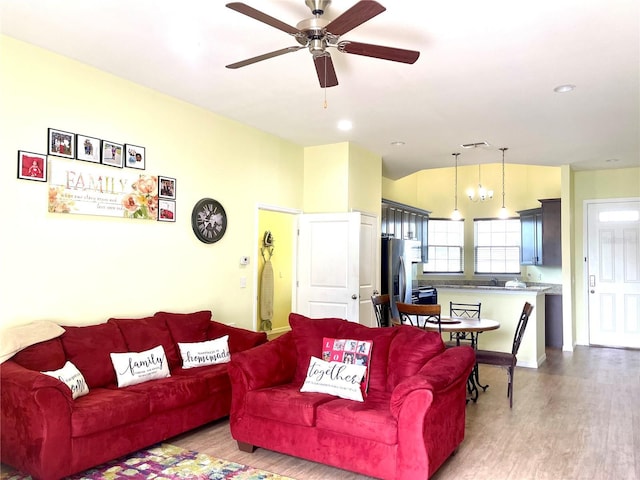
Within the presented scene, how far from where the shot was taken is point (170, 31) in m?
3.21

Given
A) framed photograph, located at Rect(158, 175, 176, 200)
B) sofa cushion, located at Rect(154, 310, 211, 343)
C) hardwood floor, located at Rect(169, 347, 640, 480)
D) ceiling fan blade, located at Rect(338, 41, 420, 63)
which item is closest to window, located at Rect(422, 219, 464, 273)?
hardwood floor, located at Rect(169, 347, 640, 480)

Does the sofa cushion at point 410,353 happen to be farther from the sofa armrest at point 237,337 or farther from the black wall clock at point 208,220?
the black wall clock at point 208,220

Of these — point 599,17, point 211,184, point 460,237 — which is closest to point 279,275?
point 211,184

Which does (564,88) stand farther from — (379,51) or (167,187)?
(167,187)

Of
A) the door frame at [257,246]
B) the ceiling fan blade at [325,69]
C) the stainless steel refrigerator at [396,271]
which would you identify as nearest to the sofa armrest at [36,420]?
the ceiling fan blade at [325,69]

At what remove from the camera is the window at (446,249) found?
9766 mm

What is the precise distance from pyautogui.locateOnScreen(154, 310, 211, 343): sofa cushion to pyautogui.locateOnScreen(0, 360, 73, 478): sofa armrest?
1283 millimetres

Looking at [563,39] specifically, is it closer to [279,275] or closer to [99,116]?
[99,116]

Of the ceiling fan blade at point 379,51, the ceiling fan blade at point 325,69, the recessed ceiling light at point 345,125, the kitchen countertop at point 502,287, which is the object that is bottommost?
the kitchen countertop at point 502,287

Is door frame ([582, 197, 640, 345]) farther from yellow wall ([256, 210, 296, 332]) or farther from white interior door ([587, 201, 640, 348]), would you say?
yellow wall ([256, 210, 296, 332])

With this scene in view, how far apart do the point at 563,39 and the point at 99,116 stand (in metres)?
3.43

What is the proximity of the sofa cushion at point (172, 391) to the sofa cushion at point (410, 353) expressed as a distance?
54.7 inches

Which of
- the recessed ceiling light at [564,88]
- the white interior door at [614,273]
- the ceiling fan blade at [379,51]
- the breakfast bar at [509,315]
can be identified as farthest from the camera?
the white interior door at [614,273]

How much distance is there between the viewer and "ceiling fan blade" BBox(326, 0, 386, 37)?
7.39 ft
